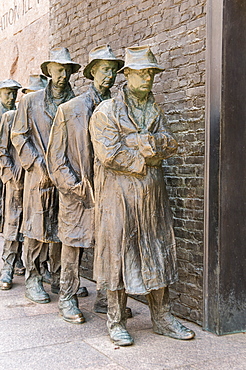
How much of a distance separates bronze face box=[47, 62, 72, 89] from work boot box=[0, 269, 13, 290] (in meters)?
2.22

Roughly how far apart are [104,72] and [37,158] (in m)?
1.23

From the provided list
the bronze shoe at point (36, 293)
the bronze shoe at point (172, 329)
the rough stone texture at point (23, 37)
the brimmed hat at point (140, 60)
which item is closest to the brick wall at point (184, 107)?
the bronze shoe at point (172, 329)

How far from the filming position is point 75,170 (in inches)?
204

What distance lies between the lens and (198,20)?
16.2 feet

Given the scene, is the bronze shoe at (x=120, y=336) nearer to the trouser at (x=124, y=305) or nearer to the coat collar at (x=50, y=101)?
the trouser at (x=124, y=305)

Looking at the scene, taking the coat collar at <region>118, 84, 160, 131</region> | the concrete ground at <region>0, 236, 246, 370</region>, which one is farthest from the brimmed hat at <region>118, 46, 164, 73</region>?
the concrete ground at <region>0, 236, 246, 370</region>

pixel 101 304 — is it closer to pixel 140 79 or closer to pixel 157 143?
pixel 157 143

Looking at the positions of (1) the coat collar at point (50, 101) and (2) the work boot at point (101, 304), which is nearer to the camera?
(2) the work boot at point (101, 304)

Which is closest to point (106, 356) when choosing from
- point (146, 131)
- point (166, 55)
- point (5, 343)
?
point (5, 343)

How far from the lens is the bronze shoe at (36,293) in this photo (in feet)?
18.9

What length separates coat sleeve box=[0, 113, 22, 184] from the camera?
262 inches

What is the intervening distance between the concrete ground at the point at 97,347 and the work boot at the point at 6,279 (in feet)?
3.55

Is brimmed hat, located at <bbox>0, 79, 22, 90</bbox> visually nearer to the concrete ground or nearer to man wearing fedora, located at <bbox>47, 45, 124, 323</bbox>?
man wearing fedora, located at <bbox>47, 45, 124, 323</bbox>

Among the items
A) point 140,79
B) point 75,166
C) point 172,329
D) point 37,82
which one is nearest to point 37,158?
point 75,166
